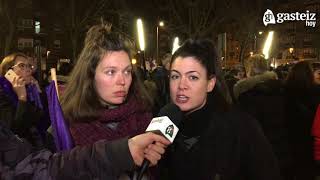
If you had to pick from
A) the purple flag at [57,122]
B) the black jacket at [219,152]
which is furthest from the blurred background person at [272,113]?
the purple flag at [57,122]

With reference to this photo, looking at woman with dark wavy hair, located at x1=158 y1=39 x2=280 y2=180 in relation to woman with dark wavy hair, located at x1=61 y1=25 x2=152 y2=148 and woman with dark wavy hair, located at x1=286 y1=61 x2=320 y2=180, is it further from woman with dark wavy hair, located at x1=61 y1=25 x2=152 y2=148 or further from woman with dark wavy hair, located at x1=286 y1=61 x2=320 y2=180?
woman with dark wavy hair, located at x1=286 y1=61 x2=320 y2=180

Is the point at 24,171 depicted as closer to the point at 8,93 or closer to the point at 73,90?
the point at 73,90

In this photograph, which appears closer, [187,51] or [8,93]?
[187,51]

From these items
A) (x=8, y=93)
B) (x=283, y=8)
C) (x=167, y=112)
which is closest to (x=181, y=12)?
(x=283, y=8)

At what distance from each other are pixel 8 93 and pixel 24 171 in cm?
297

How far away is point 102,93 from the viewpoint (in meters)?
2.70

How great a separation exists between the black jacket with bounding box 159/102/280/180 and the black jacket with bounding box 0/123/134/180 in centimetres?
124

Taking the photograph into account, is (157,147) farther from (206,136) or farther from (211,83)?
(211,83)

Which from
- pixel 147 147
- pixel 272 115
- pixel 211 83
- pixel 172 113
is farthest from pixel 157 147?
pixel 272 115

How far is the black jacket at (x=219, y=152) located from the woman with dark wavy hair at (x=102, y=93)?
376mm

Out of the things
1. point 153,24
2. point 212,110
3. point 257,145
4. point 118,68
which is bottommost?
point 257,145

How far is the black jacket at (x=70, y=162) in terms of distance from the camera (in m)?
1.69

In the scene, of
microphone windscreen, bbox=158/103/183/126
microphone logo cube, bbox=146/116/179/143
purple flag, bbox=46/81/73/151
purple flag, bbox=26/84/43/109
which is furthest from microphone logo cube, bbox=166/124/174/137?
purple flag, bbox=26/84/43/109

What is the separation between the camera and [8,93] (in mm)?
4488
